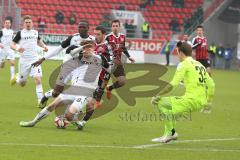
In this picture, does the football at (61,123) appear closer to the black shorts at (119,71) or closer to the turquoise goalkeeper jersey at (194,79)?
the turquoise goalkeeper jersey at (194,79)

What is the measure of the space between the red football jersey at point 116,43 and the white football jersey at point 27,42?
2188 mm

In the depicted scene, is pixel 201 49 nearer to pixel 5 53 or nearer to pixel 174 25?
pixel 5 53

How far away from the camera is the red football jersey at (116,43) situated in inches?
752

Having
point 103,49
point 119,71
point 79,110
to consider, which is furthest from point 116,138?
point 119,71

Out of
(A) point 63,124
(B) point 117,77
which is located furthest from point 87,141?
(B) point 117,77

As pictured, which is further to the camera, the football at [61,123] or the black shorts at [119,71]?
the black shorts at [119,71]

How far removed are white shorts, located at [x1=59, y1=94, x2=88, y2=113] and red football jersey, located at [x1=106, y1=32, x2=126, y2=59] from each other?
4.86 m

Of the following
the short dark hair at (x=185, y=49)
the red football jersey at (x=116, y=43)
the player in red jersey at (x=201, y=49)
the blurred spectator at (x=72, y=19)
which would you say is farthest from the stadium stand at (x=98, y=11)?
the short dark hair at (x=185, y=49)

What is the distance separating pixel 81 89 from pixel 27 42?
573cm

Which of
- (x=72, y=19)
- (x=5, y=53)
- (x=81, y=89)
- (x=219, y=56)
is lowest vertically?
(x=219, y=56)

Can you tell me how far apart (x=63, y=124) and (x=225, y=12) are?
43872mm

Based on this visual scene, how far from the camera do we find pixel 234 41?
57500mm

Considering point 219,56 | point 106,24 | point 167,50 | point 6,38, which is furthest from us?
point 219,56

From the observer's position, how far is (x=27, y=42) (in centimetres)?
1973
